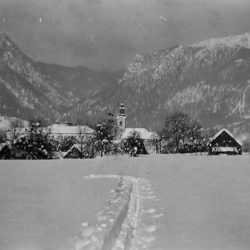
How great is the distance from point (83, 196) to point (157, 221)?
714 cm

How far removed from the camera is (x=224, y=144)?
413 feet

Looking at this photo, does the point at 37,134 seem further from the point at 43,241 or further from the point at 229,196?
the point at 43,241

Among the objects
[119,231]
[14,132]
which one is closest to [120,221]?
[119,231]

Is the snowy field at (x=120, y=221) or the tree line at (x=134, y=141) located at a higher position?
the tree line at (x=134, y=141)

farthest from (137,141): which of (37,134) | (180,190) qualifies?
(180,190)

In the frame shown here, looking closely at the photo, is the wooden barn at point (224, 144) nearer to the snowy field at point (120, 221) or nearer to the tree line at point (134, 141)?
the tree line at point (134, 141)

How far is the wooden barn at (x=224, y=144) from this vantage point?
123 meters

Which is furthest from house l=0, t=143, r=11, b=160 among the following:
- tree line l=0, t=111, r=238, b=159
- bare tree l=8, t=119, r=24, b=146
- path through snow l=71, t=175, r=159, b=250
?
path through snow l=71, t=175, r=159, b=250

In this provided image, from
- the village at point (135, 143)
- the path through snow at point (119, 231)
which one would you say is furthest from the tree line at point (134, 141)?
the path through snow at point (119, 231)

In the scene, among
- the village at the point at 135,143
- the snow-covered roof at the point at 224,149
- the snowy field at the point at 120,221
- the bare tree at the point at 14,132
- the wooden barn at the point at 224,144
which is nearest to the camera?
the snowy field at the point at 120,221

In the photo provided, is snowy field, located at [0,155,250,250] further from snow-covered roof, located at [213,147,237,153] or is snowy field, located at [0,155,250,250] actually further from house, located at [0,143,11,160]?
snow-covered roof, located at [213,147,237,153]

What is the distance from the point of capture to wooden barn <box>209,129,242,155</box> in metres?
123

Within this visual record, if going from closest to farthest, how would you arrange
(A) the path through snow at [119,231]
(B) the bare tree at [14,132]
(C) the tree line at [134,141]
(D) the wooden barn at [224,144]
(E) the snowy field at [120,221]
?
(A) the path through snow at [119,231] → (E) the snowy field at [120,221] → (B) the bare tree at [14,132] → (C) the tree line at [134,141] → (D) the wooden barn at [224,144]

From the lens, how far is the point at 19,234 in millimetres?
11945
